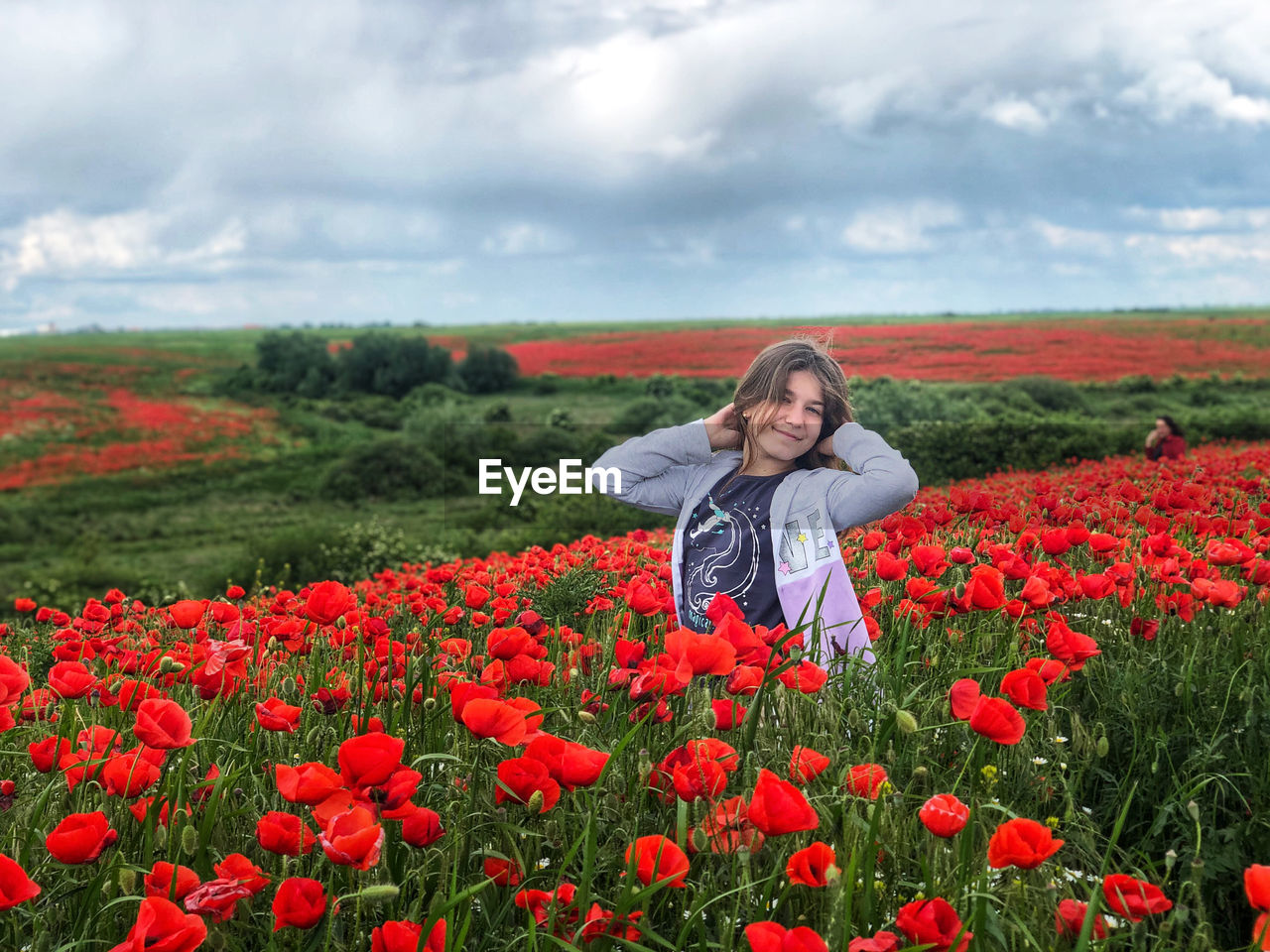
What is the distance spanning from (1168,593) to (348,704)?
2704 mm

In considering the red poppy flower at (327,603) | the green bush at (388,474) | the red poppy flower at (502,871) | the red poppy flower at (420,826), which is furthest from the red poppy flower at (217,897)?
the green bush at (388,474)

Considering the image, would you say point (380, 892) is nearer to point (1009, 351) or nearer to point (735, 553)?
point (735, 553)

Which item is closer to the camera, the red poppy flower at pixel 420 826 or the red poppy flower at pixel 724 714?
the red poppy flower at pixel 420 826

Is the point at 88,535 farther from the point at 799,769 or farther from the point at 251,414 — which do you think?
the point at 799,769

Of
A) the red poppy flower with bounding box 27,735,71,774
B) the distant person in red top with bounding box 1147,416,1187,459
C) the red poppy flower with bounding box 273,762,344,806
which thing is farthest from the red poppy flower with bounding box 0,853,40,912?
the distant person in red top with bounding box 1147,416,1187,459

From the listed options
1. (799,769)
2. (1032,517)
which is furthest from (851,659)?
(1032,517)

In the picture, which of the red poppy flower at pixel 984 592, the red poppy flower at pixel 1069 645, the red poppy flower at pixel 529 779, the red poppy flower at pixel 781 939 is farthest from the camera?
the red poppy flower at pixel 984 592

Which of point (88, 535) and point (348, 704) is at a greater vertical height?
point (348, 704)

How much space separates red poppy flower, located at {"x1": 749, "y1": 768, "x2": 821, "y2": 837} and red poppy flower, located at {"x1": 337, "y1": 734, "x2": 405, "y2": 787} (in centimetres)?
59

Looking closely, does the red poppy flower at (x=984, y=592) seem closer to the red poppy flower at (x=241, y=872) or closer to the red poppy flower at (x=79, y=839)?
the red poppy flower at (x=241, y=872)

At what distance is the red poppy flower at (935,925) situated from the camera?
142cm

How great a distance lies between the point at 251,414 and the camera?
130 feet

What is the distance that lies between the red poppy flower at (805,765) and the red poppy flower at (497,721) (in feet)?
1.86

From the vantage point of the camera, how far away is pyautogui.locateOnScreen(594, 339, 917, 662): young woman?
3252 millimetres
